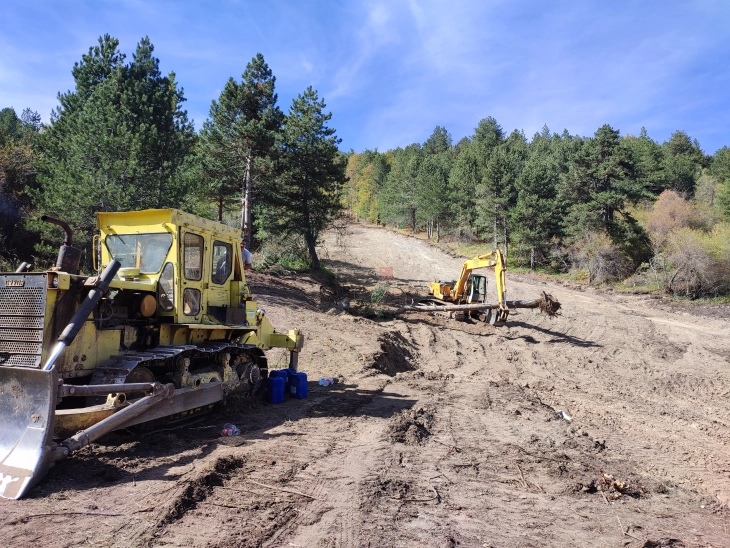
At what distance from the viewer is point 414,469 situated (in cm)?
581

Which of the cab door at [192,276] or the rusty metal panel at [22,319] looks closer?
the rusty metal panel at [22,319]

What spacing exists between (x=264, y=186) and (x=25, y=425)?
59.7 feet

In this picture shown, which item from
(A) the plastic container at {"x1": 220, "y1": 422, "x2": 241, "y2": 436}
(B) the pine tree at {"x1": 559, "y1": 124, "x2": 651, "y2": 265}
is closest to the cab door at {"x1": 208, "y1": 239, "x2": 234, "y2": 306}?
(A) the plastic container at {"x1": 220, "y1": 422, "x2": 241, "y2": 436}

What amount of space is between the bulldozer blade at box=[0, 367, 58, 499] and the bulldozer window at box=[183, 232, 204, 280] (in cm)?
257

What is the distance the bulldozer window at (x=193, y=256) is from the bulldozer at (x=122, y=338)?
15 millimetres

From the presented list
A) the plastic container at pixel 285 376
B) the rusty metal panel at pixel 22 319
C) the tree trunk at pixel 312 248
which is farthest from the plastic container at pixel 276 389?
the tree trunk at pixel 312 248

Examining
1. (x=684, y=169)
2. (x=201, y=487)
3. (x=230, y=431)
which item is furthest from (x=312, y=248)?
(x=684, y=169)

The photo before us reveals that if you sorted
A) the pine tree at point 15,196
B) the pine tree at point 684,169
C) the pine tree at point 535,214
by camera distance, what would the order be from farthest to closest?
the pine tree at point 684,169, the pine tree at point 535,214, the pine tree at point 15,196

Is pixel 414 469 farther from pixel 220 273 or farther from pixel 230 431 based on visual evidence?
pixel 220 273

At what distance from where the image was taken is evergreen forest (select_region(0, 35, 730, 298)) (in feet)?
53.9

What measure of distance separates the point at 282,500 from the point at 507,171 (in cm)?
4504

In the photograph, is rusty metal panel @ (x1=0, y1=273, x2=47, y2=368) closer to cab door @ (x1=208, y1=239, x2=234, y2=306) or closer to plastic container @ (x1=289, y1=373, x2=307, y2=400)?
cab door @ (x1=208, y1=239, x2=234, y2=306)

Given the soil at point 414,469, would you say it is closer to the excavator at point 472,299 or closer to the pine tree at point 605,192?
the excavator at point 472,299

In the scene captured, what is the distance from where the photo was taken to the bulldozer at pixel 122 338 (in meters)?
4.97
